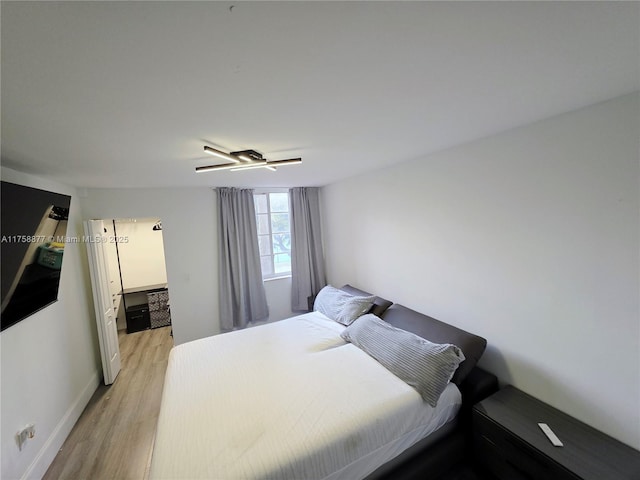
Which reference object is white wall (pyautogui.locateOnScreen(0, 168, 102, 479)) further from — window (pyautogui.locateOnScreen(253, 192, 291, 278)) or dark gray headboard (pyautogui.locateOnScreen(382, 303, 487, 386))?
dark gray headboard (pyautogui.locateOnScreen(382, 303, 487, 386))

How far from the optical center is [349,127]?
1590mm

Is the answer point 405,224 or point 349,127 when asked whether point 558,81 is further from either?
point 405,224

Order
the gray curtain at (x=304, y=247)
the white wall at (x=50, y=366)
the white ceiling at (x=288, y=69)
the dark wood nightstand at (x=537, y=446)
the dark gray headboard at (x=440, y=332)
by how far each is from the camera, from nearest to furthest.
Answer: the white ceiling at (x=288, y=69)
the dark wood nightstand at (x=537, y=446)
the white wall at (x=50, y=366)
the dark gray headboard at (x=440, y=332)
the gray curtain at (x=304, y=247)

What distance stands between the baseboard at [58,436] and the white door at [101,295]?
214mm

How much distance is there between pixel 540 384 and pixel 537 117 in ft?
5.94

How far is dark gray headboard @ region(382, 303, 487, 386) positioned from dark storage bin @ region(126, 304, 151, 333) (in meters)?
4.32

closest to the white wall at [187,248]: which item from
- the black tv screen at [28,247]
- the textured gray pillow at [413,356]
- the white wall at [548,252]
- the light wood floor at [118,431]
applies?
the light wood floor at [118,431]

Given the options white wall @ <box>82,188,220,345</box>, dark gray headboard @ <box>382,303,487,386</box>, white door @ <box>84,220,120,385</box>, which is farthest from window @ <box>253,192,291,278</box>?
dark gray headboard @ <box>382,303,487,386</box>

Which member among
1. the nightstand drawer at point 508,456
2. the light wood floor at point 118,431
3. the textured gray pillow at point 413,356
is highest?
the textured gray pillow at point 413,356

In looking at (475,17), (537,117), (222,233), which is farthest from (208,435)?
(537,117)

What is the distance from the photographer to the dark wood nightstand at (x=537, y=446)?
1.31 metres

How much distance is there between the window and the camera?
162 inches

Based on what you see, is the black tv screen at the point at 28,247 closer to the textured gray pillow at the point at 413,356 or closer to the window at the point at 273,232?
the window at the point at 273,232

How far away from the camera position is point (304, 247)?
4.11 metres
